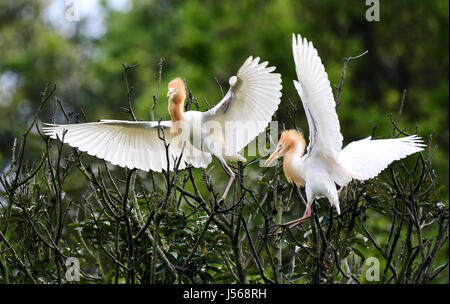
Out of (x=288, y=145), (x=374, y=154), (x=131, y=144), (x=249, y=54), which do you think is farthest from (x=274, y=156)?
(x=249, y=54)

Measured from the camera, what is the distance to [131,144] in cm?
579

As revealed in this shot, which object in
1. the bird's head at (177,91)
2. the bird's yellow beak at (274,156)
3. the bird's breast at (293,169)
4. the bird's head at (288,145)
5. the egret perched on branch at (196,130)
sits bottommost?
the bird's breast at (293,169)

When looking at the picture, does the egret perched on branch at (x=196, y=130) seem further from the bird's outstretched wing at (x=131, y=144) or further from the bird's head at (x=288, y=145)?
the bird's head at (x=288, y=145)

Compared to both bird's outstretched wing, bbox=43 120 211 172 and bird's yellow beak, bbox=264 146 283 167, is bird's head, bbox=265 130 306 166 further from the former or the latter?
bird's outstretched wing, bbox=43 120 211 172

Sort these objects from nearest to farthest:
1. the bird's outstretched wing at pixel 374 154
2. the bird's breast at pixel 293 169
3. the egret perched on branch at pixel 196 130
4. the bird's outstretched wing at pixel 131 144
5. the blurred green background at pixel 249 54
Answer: the bird's outstretched wing at pixel 374 154 < the bird's breast at pixel 293 169 < the egret perched on branch at pixel 196 130 < the bird's outstretched wing at pixel 131 144 < the blurred green background at pixel 249 54

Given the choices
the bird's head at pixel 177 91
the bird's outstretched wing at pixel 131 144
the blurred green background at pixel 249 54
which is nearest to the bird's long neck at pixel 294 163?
the bird's outstretched wing at pixel 131 144

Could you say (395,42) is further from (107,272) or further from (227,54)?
(107,272)

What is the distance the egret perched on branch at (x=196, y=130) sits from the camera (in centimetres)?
545

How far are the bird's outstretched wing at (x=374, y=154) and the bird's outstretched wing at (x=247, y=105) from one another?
1.89 ft

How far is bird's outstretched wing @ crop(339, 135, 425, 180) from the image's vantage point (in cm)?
498

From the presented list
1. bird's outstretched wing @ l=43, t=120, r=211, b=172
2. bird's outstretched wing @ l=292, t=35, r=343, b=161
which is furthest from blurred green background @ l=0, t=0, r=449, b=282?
bird's outstretched wing @ l=292, t=35, r=343, b=161
